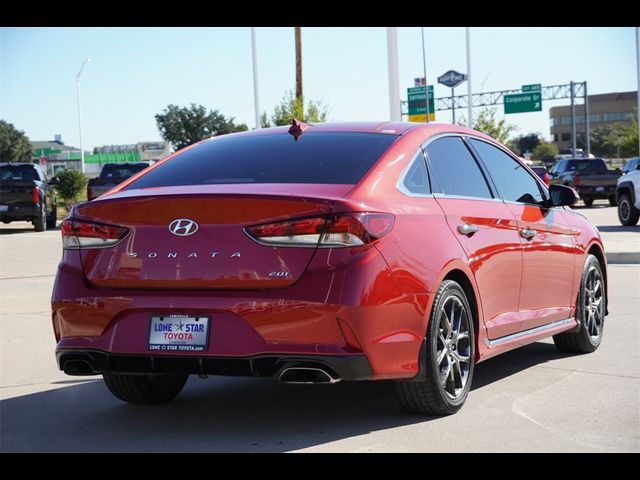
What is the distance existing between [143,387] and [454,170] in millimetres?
2335

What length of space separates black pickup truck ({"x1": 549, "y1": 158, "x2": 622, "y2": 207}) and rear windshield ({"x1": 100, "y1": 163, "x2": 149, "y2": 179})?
51.8 feet

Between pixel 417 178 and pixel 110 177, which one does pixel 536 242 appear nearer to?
pixel 417 178

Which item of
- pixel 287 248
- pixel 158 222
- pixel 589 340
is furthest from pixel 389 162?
pixel 589 340

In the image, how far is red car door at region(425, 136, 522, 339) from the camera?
6176 mm

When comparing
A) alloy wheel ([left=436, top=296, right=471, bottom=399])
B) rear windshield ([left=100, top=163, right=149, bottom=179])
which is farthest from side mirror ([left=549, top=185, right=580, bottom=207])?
rear windshield ([left=100, top=163, right=149, bottom=179])

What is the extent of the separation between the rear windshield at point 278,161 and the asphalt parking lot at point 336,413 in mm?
1354

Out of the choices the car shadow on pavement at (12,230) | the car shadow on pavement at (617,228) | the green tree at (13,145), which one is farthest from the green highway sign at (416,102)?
the green tree at (13,145)

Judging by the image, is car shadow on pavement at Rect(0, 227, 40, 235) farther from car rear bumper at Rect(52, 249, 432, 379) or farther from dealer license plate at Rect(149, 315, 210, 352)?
dealer license plate at Rect(149, 315, 210, 352)

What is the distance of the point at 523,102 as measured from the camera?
76750mm

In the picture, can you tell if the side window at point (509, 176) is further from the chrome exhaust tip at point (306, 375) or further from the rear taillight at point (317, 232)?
the chrome exhaust tip at point (306, 375)

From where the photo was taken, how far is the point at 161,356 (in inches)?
207

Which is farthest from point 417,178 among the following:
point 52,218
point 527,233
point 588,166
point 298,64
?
point 298,64

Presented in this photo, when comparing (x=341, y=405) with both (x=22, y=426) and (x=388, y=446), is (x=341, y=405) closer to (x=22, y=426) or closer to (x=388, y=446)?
(x=388, y=446)

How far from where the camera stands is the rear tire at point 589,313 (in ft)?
26.3
